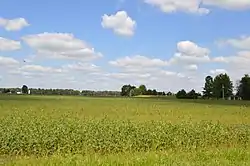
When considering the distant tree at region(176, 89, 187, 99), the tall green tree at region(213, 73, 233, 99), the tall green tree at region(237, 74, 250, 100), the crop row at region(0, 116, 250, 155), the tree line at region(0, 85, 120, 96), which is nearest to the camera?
the crop row at region(0, 116, 250, 155)

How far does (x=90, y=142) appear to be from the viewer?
17.4 metres

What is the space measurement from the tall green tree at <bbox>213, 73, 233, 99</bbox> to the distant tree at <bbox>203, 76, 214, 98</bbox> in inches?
42.5

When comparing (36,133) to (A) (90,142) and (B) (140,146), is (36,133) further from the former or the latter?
(B) (140,146)

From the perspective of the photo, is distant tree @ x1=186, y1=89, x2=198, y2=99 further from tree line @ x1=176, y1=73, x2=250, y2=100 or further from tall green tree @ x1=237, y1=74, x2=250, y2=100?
tall green tree @ x1=237, y1=74, x2=250, y2=100

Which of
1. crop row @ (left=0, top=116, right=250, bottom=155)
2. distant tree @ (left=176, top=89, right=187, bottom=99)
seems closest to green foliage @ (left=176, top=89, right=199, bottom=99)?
distant tree @ (left=176, top=89, right=187, bottom=99)

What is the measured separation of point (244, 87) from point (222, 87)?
51.2 feet

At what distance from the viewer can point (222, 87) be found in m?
147

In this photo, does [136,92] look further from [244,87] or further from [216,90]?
[244,87]

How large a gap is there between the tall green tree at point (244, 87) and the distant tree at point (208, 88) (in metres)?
13.7

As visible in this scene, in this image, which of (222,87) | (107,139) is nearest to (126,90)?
(222,87)

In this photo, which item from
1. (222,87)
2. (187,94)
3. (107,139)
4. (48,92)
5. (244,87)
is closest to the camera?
(107,139)

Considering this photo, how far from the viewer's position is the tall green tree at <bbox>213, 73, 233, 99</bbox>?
146000 millimetres

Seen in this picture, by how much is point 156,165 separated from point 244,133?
13141mm

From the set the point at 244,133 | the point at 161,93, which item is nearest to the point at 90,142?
the point at 244,133
